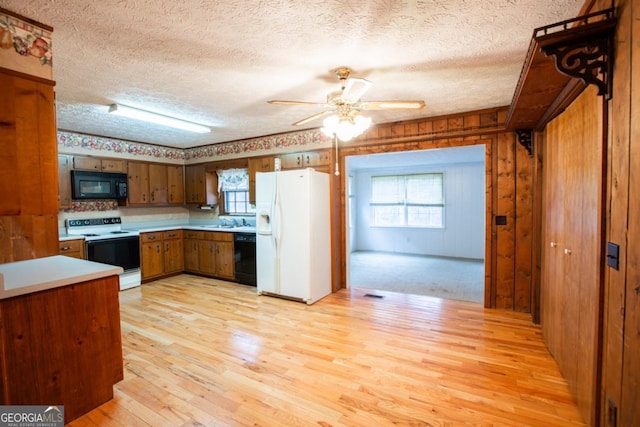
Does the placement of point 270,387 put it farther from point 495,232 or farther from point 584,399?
point 495,232

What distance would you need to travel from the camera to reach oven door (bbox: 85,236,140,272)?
13.4 feet

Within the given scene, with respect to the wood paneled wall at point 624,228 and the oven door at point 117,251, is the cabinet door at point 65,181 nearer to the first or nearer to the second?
the oven door at point 117,251

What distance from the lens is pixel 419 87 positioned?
9.12 feet

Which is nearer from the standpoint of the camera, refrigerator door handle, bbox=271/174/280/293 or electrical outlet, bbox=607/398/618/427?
electrical outlet, bbox=607/398/618/427

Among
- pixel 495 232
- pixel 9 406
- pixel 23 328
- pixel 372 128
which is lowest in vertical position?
pixel 9 406

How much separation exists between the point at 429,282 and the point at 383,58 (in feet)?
12.6

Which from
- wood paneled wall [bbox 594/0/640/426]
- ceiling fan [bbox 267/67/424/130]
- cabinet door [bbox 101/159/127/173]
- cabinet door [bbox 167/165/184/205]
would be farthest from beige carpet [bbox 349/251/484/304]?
cabinet door [bbox 101/159/127/173]

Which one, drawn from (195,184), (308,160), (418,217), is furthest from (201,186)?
(418,217)

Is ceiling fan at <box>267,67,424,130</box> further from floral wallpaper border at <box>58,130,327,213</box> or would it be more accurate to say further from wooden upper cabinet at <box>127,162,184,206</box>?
wooden upper cabinet at <box>127,162,184,206</box>

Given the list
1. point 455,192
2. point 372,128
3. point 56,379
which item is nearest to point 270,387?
point 56,379

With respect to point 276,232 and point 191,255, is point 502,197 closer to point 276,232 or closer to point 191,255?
point 276,232

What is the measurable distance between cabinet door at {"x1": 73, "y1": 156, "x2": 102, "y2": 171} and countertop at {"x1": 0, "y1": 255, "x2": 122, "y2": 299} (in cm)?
297

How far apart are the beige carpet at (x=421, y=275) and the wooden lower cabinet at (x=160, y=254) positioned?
3199mm

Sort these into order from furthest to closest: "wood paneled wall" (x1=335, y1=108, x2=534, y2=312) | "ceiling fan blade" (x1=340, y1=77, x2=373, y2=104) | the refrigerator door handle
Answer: the refrigerator door handle < "wood paneled wall" (x1=335, y1=108, x2=534, y2=312) < "ceiling fan blade" (x1=340, y1=77, x2=373, y2=104)
